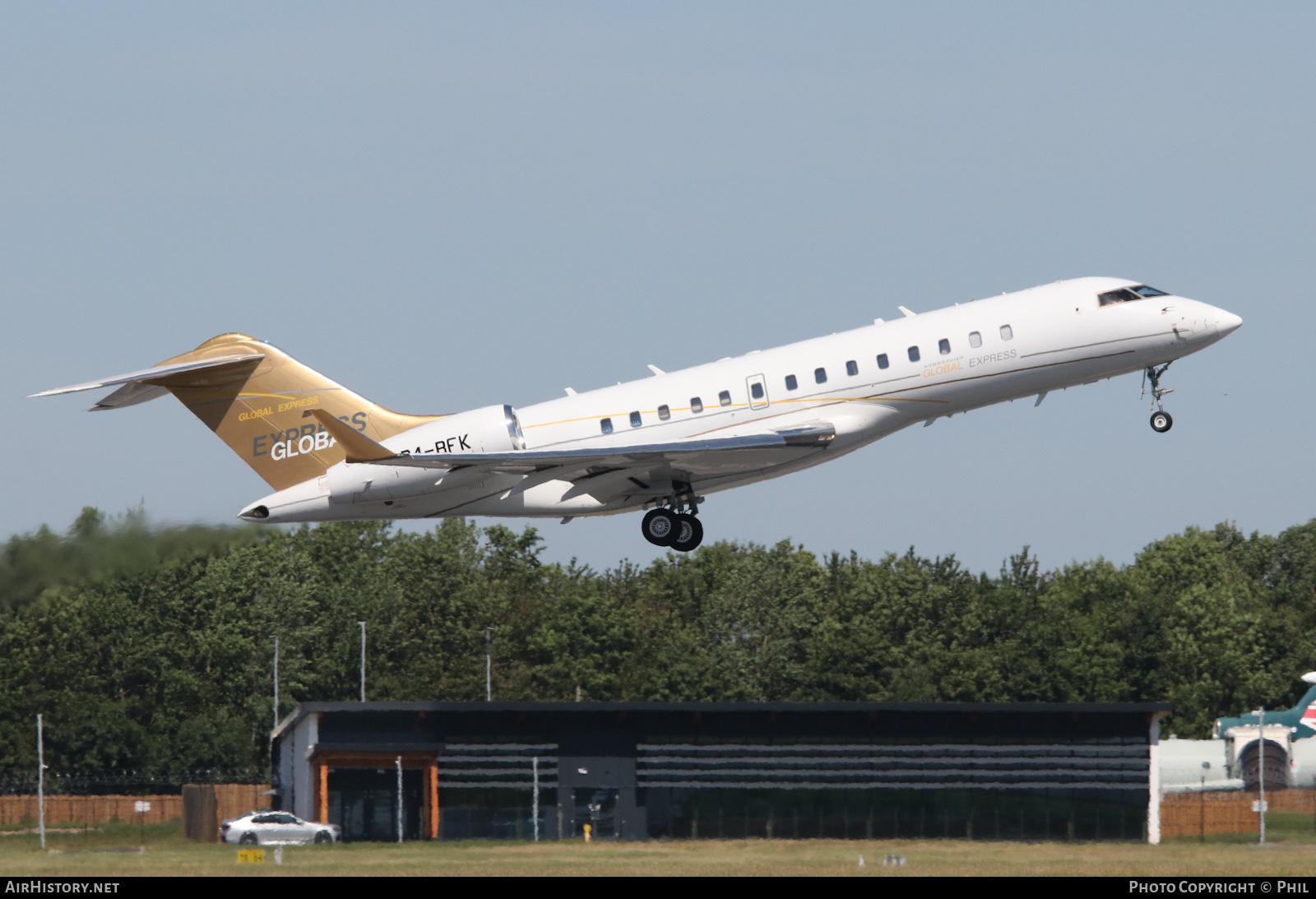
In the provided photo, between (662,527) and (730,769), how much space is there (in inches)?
671

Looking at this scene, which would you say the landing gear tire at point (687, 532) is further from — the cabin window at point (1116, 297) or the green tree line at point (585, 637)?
the green tree line at point (585, 637)

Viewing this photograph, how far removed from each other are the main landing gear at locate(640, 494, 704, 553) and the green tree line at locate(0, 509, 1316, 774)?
40468mm

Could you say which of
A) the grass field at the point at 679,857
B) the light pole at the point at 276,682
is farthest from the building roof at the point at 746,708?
the light pole at the point at 276,682

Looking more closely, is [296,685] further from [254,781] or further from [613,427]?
[613,427]

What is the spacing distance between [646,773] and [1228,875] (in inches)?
731

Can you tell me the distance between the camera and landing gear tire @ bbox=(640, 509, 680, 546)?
107 ft

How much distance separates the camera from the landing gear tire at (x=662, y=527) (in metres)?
32.7

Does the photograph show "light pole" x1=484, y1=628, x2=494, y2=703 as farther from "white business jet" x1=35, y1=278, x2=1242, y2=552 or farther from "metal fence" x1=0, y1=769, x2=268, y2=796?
"white business jet" x1=35, y1=278, x2=1242, y2=552

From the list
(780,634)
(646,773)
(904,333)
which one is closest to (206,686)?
(780,634)

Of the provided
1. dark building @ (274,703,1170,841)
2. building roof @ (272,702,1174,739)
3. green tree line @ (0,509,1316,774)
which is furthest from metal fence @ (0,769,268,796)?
building roof @ (272,702,1174,739)

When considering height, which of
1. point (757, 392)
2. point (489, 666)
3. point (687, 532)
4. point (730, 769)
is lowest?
point (730, 769)

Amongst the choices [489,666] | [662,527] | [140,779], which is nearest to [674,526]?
[662,527]

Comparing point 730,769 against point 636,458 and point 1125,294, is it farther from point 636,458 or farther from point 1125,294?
point 1125,294

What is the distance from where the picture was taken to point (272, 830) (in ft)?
152
